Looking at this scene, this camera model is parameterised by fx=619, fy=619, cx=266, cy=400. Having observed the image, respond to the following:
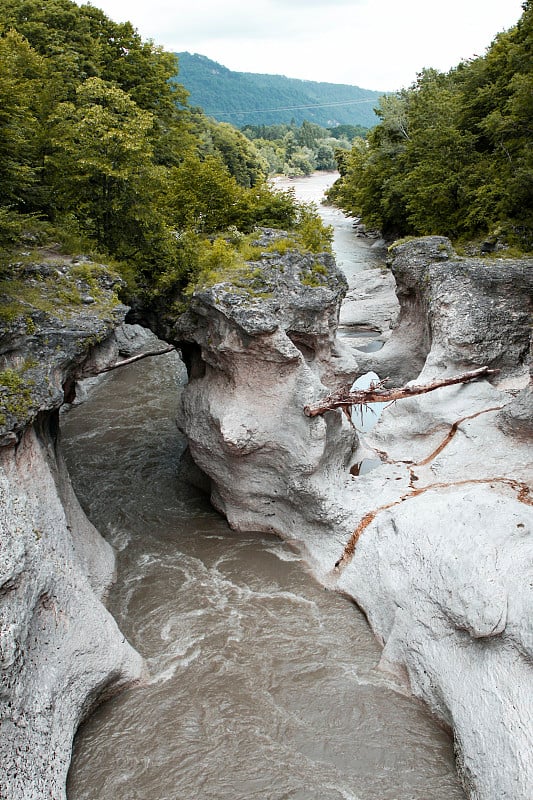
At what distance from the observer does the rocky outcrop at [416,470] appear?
33.8ft

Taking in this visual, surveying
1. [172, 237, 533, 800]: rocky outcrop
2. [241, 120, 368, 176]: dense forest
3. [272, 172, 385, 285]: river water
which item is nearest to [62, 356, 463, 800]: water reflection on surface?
[172, 237, 533, 800]: rocky outcrop

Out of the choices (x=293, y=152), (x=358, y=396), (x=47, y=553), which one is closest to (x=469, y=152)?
(x=358, y=396)

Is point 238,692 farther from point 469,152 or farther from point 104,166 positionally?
point 469,152

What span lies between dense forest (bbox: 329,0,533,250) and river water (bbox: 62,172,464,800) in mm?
15671

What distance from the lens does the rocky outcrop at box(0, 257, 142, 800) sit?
9.13 m

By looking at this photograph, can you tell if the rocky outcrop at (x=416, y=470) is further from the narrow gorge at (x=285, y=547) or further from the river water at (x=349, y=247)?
the river water at (x=349, y=247)

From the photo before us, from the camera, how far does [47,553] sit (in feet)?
35.6

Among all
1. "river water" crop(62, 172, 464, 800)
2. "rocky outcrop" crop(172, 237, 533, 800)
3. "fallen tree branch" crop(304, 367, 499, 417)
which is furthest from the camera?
"fallen tree branch" crop(304, 367, 499, 417)

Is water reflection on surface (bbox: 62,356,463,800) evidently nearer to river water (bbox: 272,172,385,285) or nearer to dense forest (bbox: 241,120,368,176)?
river water (bbox: 272,172,385,285)

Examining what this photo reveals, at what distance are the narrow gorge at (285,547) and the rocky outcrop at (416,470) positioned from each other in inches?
2.0

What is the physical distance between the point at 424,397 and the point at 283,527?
18.9 feet

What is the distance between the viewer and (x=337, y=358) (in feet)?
61.5

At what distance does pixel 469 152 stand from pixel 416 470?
2022 cm

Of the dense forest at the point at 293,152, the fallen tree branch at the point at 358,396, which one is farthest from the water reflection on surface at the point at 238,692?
the dense forest at the point at 293,152
